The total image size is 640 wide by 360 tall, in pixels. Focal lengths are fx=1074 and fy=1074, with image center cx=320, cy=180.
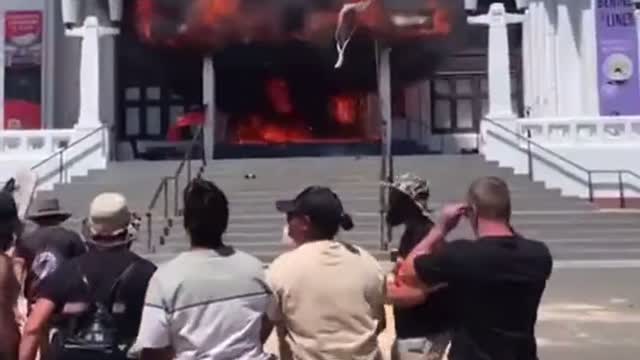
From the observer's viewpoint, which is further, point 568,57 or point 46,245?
point 568,57

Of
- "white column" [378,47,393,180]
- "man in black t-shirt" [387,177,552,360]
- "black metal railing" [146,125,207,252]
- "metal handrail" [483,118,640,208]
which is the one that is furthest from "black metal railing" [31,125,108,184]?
"man in black t-shirt" [387,177,552,360]

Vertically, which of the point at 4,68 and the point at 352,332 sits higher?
the point at 4,68

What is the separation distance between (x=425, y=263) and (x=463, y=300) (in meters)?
0.23

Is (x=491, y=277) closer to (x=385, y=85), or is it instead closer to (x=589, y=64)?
(x=589, y=64)

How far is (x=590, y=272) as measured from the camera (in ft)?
58.9

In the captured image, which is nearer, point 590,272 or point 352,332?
point 352,332

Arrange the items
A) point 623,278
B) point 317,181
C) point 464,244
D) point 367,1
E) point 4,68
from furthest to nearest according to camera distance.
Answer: point 4,68 < point 367,1 < point 317,181 < point 623,278 < point 464,244

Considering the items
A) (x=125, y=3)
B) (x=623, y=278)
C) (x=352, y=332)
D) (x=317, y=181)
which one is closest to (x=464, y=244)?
(x=352, y=332)

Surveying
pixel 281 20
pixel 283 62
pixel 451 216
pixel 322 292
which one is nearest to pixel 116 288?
pixel 322 292

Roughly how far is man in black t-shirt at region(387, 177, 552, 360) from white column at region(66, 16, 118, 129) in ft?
84.1

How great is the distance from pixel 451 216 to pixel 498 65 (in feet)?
81.6

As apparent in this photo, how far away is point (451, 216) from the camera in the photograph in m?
4.89

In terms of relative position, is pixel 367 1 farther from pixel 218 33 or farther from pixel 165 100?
pixel 165 100

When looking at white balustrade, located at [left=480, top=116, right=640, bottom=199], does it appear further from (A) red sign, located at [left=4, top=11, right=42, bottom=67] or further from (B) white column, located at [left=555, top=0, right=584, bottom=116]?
(A) red sign, located at [left=4, top=11, right=42, bottom=67]
